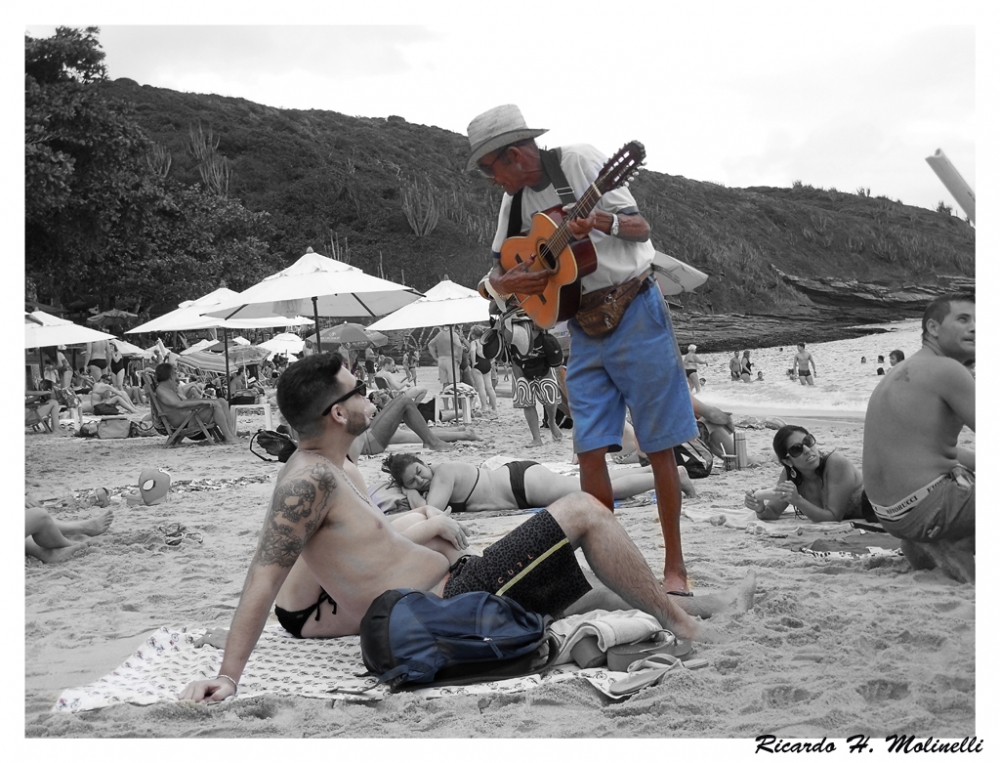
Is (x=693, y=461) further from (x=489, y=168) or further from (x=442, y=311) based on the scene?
(x=442, y=311)

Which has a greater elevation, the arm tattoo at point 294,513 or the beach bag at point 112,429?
the arm tattoo at point 294,513

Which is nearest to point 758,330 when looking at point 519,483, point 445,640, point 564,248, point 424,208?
point 424,208

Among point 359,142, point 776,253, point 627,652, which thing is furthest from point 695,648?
point 359,142

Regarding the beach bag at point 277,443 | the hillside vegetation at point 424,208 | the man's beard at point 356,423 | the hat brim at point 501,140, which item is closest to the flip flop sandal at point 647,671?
the man's beard at point 356,423

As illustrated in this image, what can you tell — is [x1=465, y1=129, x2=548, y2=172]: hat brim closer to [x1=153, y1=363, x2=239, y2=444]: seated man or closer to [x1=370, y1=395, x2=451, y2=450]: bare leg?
[x1=370, y1=395, x2=451, y2=450]: bare leg

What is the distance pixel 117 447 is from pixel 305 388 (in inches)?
367

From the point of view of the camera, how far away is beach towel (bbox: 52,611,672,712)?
8.13 feet

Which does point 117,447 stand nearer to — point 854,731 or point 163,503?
point 163,503

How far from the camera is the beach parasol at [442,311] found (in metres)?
11.6

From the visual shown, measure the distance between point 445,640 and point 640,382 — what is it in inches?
46.9

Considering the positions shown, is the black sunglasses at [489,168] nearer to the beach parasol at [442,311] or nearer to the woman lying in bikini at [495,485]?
the woman lying in bikini at [495,485]

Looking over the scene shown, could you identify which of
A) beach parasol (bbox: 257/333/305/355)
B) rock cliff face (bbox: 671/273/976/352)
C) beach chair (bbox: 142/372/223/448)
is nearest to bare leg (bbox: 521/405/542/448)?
beach chair (bbox: 142/372/223/448)

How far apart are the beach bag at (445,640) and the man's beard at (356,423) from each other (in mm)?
481

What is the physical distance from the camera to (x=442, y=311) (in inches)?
465
